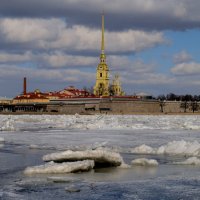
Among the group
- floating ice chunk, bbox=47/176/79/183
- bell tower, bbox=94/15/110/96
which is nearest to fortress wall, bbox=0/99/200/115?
bell tower, bbox=94/15/110/96

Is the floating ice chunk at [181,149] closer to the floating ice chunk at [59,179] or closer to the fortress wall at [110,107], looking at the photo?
the floating ice chunk at [59,179]

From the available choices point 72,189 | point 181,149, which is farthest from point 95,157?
point 181,149

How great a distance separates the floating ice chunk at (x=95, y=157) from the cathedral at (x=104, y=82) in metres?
126

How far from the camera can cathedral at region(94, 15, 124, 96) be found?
140m

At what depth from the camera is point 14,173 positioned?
11.6 meters

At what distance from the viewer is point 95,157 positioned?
12.5 metres

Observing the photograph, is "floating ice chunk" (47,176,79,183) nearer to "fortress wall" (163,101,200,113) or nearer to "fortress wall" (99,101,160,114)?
"fortress wall" (99,101,160,114)

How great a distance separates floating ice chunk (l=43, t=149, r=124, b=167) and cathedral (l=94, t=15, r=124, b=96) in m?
126

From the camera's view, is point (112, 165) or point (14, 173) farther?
point (112, 165)

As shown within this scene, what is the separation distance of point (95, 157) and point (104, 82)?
132 metres

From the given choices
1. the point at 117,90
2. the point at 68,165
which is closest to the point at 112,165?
the point at 68,165

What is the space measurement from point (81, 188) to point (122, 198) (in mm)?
1155

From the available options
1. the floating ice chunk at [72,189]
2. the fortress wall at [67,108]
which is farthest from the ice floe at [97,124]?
the fortress wall at [67,108]

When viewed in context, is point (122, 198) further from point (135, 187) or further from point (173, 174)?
point (173, 174)
